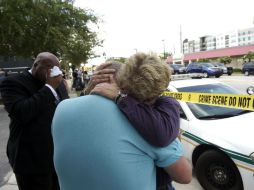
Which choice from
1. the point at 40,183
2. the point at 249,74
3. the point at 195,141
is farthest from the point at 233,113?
the point at 249,74

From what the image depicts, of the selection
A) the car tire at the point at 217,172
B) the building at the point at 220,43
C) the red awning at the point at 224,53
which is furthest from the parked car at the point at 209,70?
the building at the point at 220,43

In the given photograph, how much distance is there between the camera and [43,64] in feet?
9.07

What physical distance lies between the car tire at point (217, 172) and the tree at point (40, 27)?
43.3 ft

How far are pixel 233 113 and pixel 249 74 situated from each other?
33022mm

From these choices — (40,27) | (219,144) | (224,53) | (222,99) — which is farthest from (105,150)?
(224,53)

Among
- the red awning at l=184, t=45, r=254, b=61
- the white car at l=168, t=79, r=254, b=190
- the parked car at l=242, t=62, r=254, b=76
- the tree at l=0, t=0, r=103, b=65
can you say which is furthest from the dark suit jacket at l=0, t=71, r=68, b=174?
the red awning at l=184, t=45, r=254, b=61

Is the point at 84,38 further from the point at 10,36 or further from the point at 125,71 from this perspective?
the point at 125,71

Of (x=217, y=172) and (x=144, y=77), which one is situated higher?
(x=144, y=77)

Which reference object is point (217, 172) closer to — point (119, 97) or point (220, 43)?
point (119, 97)

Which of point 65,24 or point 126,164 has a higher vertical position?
point 65,24

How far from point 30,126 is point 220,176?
2.53 meters

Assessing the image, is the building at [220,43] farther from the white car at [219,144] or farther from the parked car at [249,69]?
the white car at [219,144]

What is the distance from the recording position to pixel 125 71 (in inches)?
70.6

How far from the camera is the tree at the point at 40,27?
1600cm
